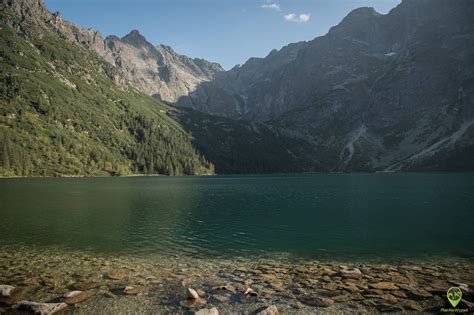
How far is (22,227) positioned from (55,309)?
1401 inches

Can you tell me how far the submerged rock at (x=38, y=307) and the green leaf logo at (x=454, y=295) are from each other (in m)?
25.0

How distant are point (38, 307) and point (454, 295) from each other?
89.2ft

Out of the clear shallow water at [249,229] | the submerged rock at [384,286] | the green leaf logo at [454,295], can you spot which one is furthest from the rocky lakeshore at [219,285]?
the clear shallow water at [249,229]

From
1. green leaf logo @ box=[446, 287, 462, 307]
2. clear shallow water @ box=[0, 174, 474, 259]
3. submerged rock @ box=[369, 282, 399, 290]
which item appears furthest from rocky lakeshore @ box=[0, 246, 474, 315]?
clear shallow water @ box=[0, 174, 474, 259]

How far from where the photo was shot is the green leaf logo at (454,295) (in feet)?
67.8

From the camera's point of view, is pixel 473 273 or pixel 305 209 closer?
pixel 473 273

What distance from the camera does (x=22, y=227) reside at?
48.5 meters

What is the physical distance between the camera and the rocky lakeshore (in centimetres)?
2080

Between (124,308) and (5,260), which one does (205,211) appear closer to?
(5,260)

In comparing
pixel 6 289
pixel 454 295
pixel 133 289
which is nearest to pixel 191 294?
pixel 133 289

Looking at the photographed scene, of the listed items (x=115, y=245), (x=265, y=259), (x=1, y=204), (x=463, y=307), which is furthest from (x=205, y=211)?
(x=463, y=307)

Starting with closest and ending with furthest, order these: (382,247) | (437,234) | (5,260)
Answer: (5,260) → (382,247) → (437,234)

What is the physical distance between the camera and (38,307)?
19656mm

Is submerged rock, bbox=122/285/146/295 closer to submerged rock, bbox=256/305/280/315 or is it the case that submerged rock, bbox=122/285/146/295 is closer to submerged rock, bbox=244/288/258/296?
submerged rock, bbox=244/288/258/296
